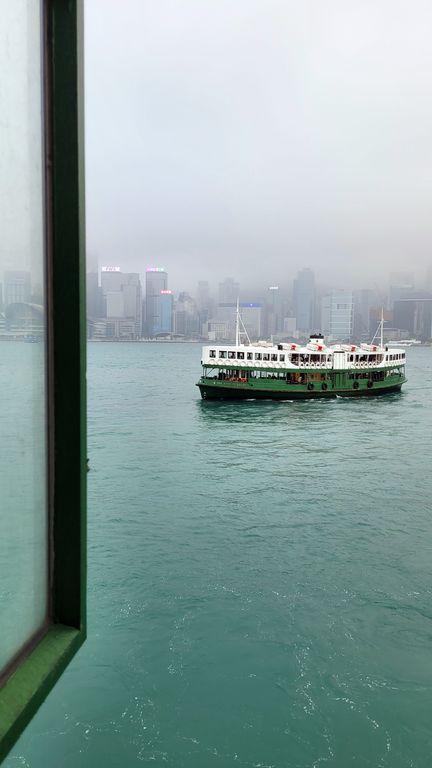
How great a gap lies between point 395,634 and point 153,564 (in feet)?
13.8

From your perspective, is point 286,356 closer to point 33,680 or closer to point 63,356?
point 63,356

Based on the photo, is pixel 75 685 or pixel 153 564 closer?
pixel 75 685

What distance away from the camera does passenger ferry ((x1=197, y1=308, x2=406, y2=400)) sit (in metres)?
31.0

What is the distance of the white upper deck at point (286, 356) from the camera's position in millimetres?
30859

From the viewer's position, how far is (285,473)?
55.8 feet

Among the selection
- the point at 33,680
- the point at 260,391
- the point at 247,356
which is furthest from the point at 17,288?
A: the point at 260,391

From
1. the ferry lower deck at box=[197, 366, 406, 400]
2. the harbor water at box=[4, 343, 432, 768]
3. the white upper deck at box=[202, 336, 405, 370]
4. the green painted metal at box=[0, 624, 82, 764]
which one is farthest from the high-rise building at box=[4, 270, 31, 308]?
the ferry lower deck at box=[197, 366, 406, 400]

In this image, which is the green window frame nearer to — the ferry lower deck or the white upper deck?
the white upper deck

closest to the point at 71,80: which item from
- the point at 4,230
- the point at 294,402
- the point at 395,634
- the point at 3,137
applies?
the point at 3,137

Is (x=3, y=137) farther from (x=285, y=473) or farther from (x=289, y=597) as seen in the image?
(x=285, y=473)

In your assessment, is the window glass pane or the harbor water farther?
the harbor water

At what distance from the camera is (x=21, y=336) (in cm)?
137

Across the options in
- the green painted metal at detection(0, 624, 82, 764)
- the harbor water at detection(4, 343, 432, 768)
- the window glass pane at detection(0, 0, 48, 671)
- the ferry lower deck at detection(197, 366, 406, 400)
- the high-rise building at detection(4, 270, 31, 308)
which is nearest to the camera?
the green painted metal at detection(0, 624, 82, 764)

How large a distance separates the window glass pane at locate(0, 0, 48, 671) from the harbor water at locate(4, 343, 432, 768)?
5.20 m
